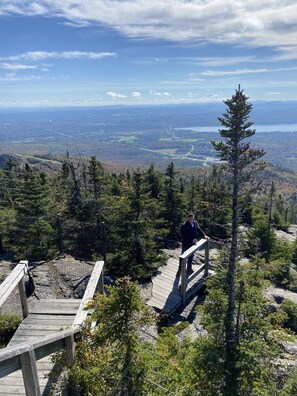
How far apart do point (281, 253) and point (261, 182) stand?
1649cm

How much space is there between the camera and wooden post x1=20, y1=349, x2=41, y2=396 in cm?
347

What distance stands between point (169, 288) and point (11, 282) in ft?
17.8

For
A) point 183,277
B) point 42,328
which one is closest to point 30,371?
point 42,328

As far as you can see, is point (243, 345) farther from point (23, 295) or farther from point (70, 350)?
point (23, 295)

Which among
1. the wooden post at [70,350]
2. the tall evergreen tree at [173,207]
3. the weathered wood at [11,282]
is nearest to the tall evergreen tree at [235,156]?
the wooden post at [70,350]

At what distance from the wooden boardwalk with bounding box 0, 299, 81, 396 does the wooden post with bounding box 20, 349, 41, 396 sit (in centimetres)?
85

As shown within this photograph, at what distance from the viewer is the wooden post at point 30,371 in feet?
11.4

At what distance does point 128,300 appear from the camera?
3.95m

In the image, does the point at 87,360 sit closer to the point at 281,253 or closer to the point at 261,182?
the point at 261,182

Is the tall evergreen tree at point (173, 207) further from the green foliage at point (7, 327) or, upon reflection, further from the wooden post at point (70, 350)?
the wooden post at point (70, 350)

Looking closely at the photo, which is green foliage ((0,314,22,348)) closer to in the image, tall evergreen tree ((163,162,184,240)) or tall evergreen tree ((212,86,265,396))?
tall evergreen tree ((212,86,265,396))

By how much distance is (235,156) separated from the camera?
473 centimetres

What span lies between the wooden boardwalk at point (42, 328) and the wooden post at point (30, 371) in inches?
33.5

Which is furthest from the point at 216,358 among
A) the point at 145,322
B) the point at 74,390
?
the point at 74,390
